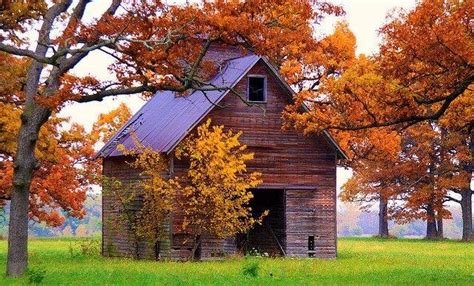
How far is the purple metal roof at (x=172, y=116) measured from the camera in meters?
37.2

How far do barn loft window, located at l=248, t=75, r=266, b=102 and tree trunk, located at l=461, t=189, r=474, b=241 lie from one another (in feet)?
107

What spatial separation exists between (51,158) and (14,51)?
527 inches

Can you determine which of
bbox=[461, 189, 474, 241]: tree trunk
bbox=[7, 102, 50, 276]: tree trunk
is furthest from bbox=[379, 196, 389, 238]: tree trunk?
bbox=[7, 102, 50, 276]: tree trunk

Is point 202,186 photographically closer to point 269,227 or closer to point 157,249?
point 157,249

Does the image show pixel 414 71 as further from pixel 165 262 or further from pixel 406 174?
pixel 406 174

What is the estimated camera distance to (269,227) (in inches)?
1619

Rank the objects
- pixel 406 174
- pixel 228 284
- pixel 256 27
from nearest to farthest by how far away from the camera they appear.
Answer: pixel 228 284 < pixel 256 27 < pixel 406 174

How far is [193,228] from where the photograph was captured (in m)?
37.1

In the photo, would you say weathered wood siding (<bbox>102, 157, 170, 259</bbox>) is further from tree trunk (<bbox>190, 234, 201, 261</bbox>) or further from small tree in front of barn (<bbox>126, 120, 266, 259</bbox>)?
small tree in front of barn (<bbox>126, 120, 266, 259</bbox>)

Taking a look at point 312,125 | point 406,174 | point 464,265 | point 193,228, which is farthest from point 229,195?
point 406,174

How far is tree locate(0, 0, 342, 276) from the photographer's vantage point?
2439 cm

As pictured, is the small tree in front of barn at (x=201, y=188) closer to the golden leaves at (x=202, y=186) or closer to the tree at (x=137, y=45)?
the golden leaves at (x=202, y=186)

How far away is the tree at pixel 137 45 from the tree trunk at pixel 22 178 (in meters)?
0.03

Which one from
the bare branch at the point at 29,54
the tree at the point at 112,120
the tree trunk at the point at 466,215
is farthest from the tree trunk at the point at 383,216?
the bare branch at the point at 29,54
